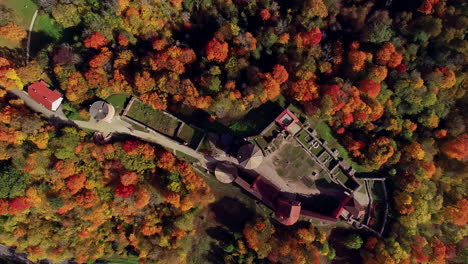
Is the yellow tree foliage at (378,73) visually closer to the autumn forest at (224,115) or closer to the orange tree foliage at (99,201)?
the autumn forest at (224,115)

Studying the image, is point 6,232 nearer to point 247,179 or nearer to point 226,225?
point 226,225

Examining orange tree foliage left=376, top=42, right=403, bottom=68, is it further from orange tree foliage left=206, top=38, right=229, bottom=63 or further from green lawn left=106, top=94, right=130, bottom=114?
green lawn left=106, top=94, right=130, bottom=114

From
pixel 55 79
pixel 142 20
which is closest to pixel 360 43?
pixel 142 20

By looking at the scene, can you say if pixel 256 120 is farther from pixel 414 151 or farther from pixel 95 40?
pixel 95 40

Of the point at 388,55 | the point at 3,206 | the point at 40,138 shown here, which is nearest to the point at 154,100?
the point at 40,138

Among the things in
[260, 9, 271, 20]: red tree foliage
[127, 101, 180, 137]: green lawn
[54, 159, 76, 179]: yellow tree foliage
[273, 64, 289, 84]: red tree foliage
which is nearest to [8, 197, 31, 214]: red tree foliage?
[54, 159, 76, 179]: yellow tree foliage

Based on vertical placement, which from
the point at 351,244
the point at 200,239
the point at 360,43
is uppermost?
the point at 360,43
